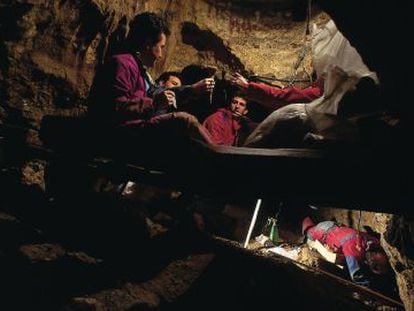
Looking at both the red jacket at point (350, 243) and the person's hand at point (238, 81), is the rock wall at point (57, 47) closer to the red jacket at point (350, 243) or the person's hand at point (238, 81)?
the person's hand at point (238, 81)

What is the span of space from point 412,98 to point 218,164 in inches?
54.3

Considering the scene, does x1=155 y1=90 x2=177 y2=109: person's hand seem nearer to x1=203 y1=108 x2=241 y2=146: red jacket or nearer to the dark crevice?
x1=203 y1=108 x2=241 y2=146: red jacket

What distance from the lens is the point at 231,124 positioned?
7.18 m

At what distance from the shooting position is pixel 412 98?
6.56 ft

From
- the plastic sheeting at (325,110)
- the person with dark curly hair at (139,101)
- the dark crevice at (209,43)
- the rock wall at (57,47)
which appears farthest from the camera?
the dark crevice at (209,43)

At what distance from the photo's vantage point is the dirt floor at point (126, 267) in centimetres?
434

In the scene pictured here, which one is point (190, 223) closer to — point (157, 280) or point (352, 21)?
point (157, 280)

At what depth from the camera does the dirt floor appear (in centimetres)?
434

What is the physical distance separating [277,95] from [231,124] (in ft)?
11.3

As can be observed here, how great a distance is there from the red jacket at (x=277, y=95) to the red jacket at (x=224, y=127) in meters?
2.94

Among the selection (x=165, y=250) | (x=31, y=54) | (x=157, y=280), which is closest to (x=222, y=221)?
(x=165, y=250)

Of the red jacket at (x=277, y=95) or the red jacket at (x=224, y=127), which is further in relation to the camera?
the red jacket at (x=224, y=127)

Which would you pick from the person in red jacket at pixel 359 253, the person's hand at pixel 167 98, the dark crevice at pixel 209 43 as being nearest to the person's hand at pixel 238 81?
the person's hand at pixel 167 98

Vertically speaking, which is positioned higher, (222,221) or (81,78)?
(81,78)
